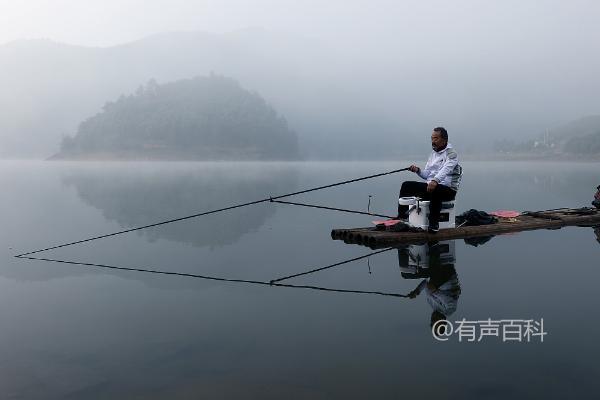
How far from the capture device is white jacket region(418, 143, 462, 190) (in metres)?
11.3

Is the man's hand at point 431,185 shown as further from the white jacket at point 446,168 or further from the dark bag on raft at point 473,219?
the dark bag on raft at point 473,219

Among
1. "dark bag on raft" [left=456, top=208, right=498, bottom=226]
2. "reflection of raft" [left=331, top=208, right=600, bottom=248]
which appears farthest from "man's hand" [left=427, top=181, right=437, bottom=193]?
"dark bag on raft" [left=456, top=208, right=498, bottom=226]

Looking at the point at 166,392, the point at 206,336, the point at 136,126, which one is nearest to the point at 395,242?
the point at 206,336

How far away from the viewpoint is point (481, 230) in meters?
12.9

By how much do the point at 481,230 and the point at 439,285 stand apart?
205 inches

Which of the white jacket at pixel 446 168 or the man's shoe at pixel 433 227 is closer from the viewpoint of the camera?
the white jacket at pixel 446 168

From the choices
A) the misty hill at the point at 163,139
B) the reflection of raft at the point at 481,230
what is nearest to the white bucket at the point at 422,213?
the reflection of raft at the point at 481,230

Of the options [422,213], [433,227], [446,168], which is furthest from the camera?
[422,213]

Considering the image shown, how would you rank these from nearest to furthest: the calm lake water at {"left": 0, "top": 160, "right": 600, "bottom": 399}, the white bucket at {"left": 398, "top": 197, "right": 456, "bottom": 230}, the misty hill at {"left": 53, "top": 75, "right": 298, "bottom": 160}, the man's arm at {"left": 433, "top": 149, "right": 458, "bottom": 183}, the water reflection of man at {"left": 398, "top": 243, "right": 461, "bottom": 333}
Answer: the calm lake water at {"left": 0, "top": 160, "right": 600, "bottom": 399}
the water reflection of man at {"left": 398, "top": 243, "right": 461, "bottom": 333}
the man's arm at {"left": 433, "top": 149, "right": 458, "bottom": 183}
the white bucket at {"left": 398, "top": 197, "right": 456, "bottom": 230}
the misty hill at {"left": 53, "top": 75, "right": 298, "bottom": 160}

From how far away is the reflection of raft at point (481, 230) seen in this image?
11742 mm

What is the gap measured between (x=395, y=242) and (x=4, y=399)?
28.0ft

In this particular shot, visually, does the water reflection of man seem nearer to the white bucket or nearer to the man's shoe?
the man's shoe

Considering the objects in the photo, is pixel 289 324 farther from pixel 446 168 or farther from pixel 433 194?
pixel 446 168

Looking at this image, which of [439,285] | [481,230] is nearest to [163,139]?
[481,230]
